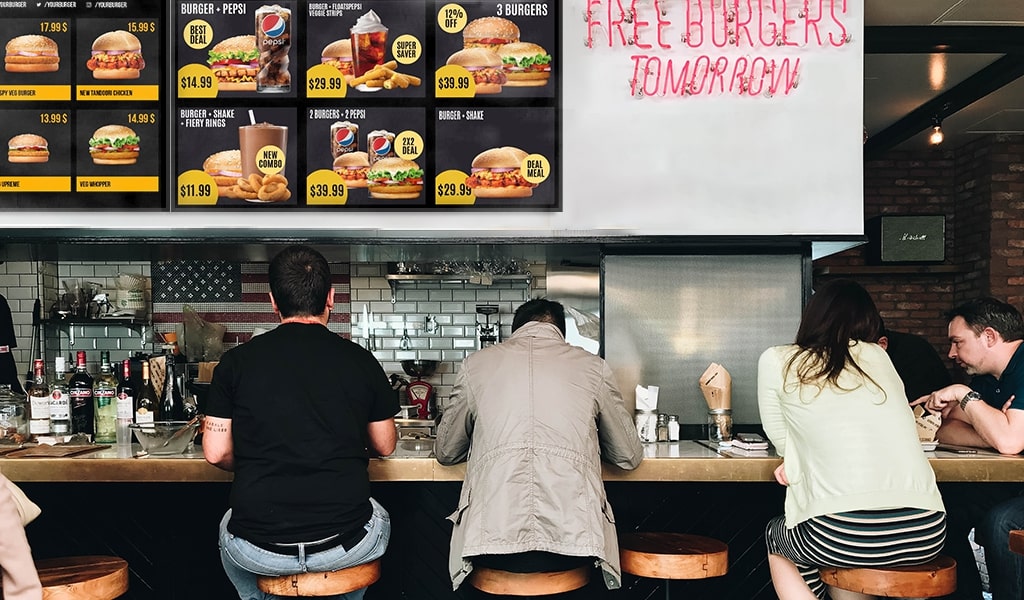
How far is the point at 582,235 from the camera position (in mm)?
3572

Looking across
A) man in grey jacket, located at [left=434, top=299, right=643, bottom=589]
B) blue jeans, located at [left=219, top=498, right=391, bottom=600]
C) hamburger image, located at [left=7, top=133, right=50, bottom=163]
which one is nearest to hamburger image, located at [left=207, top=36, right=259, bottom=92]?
hamburger image, located at [left=7, top=133, right=50, bottom=163]

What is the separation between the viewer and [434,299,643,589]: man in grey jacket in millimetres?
2521

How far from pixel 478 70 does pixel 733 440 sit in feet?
5.88

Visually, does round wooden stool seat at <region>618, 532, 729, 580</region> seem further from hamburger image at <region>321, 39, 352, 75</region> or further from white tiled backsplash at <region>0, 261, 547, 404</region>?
white tiled backsplash at <region>0, 261, 547, 404</region>

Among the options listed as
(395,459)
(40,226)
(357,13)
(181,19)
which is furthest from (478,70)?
(40,226)

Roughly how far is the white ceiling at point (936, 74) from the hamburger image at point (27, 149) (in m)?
3.82

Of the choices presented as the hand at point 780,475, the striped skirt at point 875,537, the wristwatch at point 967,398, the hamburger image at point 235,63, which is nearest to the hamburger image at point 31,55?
the hamburger image at point 235,63

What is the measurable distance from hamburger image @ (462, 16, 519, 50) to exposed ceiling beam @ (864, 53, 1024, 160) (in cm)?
289

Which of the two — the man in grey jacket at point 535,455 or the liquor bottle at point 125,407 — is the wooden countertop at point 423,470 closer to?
the liquor bottle at point 125,407

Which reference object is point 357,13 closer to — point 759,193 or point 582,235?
point 582,235

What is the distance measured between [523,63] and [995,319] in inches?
82.0

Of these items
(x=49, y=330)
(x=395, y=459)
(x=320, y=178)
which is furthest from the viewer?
(x=49, y=330)

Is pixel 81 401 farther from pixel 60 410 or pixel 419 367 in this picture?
pixel 419 367

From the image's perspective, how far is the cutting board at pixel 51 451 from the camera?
303 centimetres
